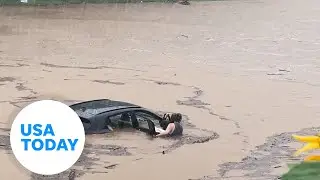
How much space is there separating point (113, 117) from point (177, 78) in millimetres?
2777

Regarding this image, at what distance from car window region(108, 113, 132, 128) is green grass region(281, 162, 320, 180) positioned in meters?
4.58

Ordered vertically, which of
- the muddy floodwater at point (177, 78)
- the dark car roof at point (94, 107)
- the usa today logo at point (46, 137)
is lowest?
the muddy floodwater at point (177, 78)

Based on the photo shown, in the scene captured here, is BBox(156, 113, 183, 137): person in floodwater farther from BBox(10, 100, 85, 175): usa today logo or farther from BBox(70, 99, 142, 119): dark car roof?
BBox(10, 100, 85, 175): usa today logo

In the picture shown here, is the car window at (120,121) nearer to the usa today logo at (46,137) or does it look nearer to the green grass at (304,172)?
the usa today logo at (46,137)

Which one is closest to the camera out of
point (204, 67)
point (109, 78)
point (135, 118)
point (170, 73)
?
point (135, 118)

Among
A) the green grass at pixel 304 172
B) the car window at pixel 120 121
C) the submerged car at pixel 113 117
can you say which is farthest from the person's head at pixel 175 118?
the green grass at pixel 304 172

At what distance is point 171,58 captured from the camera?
973cm

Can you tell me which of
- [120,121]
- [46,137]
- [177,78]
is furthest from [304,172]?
[177,78]

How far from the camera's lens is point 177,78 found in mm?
8180

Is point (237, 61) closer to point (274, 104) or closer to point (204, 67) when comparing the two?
point (204, 67)

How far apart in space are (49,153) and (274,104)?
591 cm

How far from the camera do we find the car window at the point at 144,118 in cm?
567

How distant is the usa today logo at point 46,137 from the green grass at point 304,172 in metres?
0.56

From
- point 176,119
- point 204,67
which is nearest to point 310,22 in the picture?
point 204,67
